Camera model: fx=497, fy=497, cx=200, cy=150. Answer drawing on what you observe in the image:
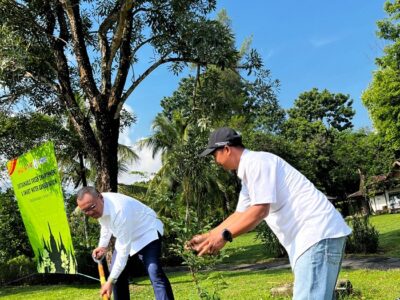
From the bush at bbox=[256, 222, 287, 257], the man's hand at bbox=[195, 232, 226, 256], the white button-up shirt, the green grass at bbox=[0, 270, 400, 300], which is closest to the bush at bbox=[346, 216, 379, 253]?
the bush at bbox=[256, 222, 287, 257]

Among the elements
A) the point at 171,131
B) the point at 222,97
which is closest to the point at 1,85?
the point at 222,97

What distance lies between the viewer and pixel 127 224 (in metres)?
5.05

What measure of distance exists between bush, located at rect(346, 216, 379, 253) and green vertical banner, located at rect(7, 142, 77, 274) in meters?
9.15

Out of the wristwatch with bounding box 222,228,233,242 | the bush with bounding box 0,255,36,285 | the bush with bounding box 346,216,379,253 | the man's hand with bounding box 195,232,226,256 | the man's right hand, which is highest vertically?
the wristwatch with bounding box 222,228,233,242

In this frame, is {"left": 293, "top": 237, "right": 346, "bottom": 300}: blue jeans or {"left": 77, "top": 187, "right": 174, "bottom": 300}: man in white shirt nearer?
{"left": 293, "top": 237, "right": 346, "bottom": 300}: blue jeans

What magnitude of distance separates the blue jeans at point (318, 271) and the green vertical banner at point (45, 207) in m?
6.62

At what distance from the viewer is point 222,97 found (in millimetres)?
12602

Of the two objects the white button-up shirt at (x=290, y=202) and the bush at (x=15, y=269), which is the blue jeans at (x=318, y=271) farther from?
the bush at (x=15, y=269)

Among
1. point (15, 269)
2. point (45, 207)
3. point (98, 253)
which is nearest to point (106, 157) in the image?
point (45, 207)

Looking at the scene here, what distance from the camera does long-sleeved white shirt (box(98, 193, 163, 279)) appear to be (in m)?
4.92

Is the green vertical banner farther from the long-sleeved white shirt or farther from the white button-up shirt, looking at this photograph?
the white button-up shirt

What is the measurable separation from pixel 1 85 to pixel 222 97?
5.20 metres

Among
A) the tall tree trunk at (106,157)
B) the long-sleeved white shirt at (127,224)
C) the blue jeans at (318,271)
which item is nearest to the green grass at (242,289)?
the long-sleeved white shirt at (127,224)

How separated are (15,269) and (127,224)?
12.2m
